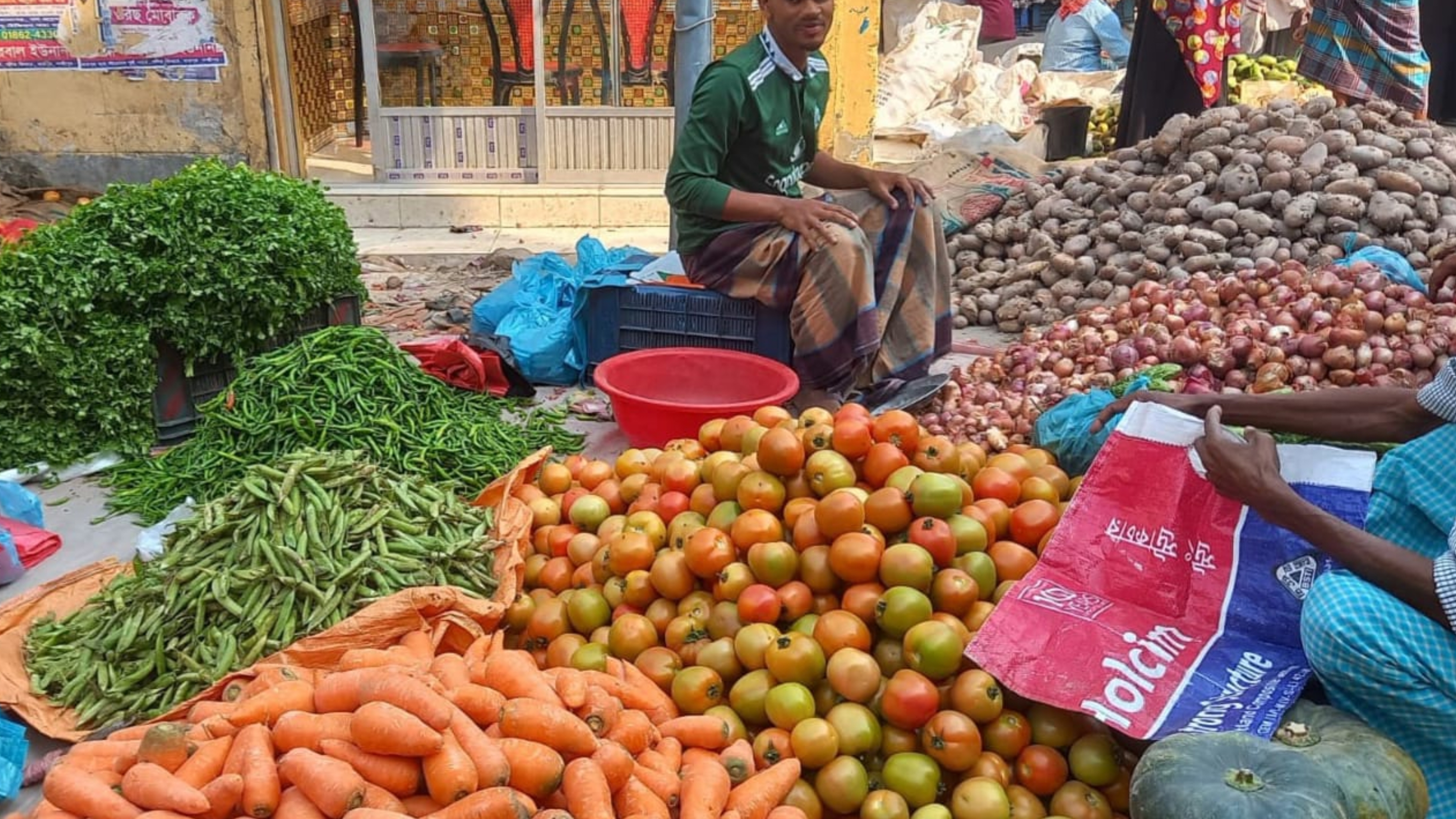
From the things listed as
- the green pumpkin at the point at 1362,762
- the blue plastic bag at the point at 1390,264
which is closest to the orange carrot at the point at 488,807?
the green pumpkin at the point at 1362,762

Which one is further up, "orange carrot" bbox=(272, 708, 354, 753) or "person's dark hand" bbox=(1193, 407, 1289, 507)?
"person's dark hand" bbox=(1193, 407, 1289, 507)

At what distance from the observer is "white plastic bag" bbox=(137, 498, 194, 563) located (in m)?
3.17

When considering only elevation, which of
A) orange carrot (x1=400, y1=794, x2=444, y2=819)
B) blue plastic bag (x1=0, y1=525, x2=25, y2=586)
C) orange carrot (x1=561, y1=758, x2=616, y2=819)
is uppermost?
orange carrot (x1=561, y1=758, x2=616, y2=819)

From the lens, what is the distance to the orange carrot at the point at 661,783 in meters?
2.12

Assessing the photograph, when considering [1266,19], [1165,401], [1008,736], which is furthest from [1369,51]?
[1008,736]

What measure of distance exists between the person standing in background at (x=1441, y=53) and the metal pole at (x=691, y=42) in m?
8.09

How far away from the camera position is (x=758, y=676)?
2.45 m

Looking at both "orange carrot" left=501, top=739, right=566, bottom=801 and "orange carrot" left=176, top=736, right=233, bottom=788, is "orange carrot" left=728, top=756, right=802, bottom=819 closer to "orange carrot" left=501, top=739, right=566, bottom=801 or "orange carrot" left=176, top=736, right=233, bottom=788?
"orange carrot" left=501, top=739, right=566, bottom=801

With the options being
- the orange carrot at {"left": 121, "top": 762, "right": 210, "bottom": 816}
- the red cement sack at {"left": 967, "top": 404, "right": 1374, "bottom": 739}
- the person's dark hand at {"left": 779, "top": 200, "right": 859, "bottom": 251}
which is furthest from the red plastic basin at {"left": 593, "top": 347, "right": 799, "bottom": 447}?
the orange carrot at {"left": 121, "top": 762, "right": 210, "bottom": 816}

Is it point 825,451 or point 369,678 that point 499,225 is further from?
point 369,678

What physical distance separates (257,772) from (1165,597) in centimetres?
200

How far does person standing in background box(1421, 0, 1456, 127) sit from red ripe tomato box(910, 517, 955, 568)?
10.3m

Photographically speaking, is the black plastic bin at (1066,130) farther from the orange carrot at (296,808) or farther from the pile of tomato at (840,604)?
the orange carrot at (296,808)

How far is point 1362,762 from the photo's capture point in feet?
6.61
